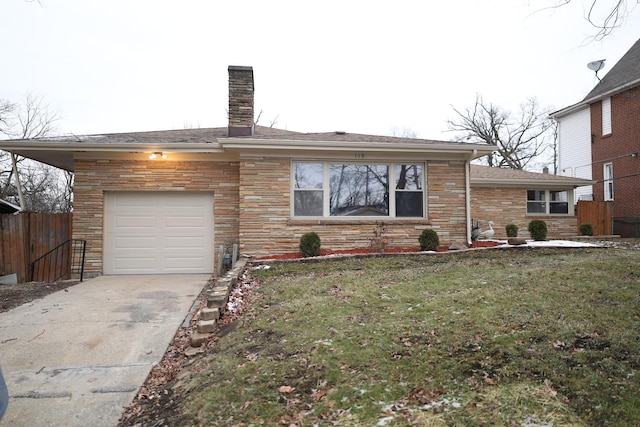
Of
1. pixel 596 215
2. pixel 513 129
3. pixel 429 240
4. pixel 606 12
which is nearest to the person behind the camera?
pixel 606 12

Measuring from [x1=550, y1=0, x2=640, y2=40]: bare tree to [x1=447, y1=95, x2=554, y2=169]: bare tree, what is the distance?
28.7m

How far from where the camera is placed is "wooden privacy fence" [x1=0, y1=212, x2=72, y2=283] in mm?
7938

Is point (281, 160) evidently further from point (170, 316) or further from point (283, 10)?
point (170, 316)

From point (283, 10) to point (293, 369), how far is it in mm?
7433

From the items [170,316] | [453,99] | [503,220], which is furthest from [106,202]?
[453,99]

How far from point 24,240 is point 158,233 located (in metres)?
2.83

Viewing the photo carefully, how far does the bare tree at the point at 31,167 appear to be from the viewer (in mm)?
21891

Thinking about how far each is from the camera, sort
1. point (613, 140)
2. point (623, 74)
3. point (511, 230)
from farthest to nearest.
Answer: point (613, 140), point (623, 74), point (511, 230)

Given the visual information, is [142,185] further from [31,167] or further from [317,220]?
[31,167]

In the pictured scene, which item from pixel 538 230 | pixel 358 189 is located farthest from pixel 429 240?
pixel 538 230

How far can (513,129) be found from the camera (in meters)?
31.5

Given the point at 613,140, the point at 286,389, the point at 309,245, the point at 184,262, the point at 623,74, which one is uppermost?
the point at 623,74

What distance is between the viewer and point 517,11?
4.76m

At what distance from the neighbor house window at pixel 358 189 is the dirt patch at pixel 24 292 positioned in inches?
200
